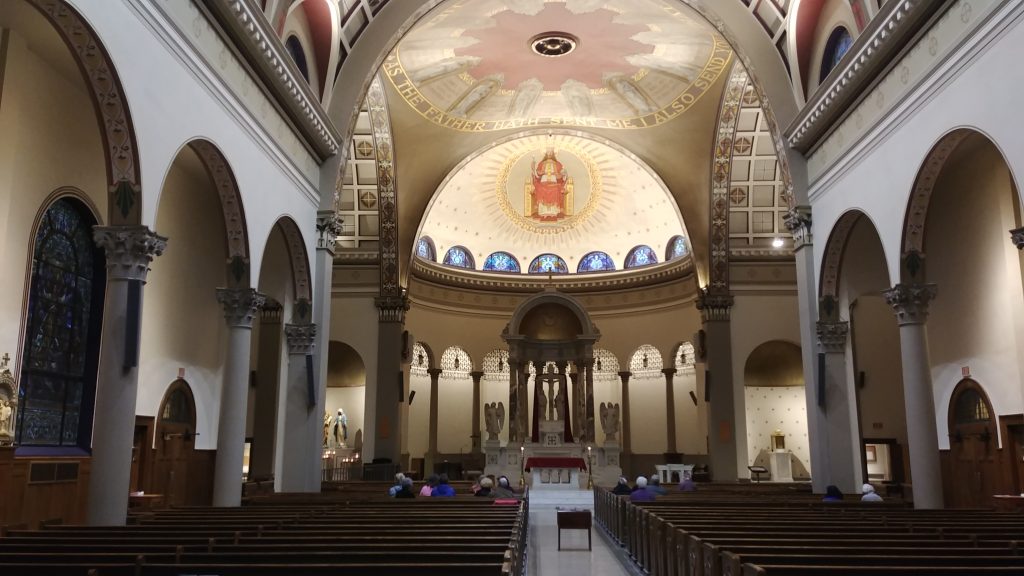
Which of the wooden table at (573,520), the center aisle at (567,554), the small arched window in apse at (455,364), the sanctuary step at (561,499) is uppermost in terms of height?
the small arched window in apse at (455,364)

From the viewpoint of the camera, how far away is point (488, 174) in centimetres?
3161

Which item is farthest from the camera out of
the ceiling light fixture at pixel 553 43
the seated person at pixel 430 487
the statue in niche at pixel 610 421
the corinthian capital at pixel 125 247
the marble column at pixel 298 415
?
the statue in niche at pixel 610 421

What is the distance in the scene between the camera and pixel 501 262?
3325 cm

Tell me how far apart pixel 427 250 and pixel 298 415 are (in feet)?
50.8

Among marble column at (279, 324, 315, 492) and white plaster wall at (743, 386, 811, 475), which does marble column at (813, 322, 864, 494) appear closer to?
marble column at (279, 324, 315, 492)

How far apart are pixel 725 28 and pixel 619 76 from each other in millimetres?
6570

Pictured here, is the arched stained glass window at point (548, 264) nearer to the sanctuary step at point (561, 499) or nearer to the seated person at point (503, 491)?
the sanctuary step at point (561, 499)

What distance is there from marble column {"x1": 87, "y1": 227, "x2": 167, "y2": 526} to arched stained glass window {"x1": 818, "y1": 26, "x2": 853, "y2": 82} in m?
12.5

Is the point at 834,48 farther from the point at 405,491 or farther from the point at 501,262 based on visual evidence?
the point at 501,262

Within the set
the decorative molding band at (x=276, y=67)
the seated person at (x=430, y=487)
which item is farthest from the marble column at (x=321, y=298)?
the seated person at (x=430, y=487)

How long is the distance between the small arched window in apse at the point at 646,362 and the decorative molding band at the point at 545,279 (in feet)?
9.25

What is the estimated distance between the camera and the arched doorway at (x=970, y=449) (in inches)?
563

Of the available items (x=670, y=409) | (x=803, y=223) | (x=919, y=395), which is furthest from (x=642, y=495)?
(x=670, y=409)

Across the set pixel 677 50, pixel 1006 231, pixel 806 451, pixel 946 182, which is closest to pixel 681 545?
pixel 1006 231
